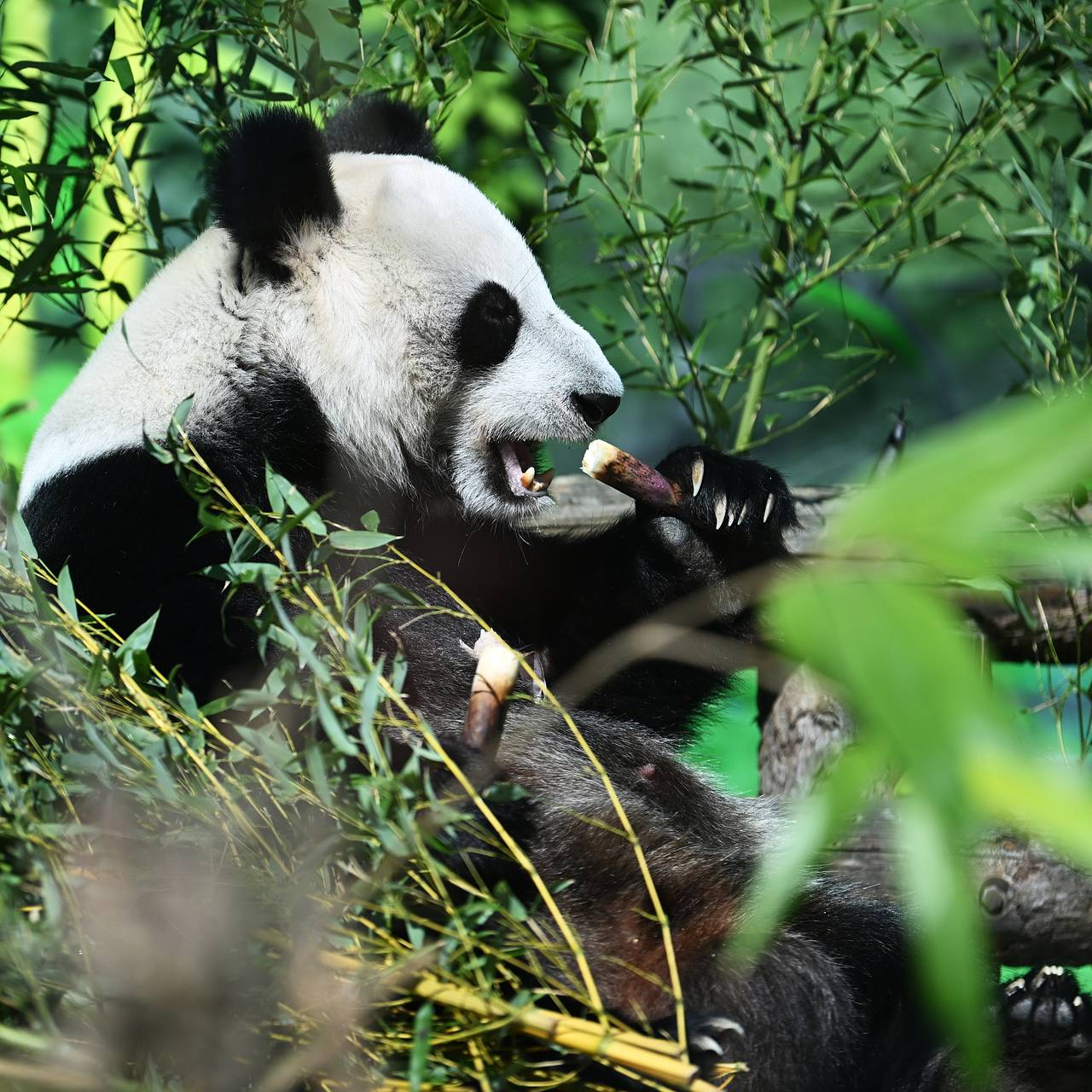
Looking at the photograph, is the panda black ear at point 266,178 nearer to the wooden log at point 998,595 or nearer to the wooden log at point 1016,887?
the wooden log at point 998,595

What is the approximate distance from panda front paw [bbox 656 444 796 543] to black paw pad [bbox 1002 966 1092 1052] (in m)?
0.78

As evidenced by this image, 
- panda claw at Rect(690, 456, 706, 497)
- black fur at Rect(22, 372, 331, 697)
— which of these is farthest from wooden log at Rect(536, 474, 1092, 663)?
black fur at Rect(22, 372, 331, 697)

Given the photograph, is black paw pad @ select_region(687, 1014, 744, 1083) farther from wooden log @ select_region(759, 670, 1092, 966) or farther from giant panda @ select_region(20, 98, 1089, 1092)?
wooden log @ select_region(759, 670, 1092, 966)

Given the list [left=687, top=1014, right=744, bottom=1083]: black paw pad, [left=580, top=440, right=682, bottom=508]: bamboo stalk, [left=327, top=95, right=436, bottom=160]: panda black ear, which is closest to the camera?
[left=687, top=1014, right=744, bottom=1083]: black paw pad

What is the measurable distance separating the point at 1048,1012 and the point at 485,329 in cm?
133

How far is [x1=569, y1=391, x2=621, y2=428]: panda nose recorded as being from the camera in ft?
6.09

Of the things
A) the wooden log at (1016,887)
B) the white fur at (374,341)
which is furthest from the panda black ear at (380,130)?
the wooden log at (1016,887)

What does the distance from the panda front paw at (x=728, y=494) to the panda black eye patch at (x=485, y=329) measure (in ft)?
1.10

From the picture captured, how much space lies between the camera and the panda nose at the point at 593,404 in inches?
73.1

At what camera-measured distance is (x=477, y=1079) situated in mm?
1120

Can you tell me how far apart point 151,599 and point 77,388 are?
1.60 feet

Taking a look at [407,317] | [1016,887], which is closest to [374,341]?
[407,317]

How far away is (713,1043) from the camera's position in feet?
4.29

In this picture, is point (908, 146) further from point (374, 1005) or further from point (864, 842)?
point (374, 1005)
